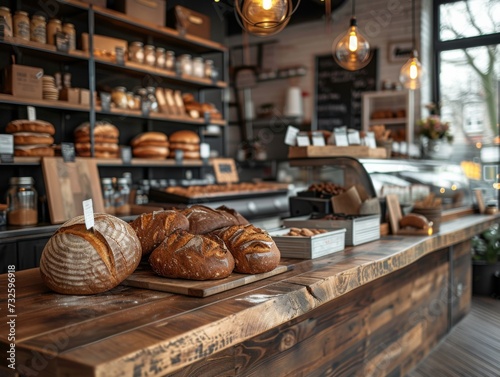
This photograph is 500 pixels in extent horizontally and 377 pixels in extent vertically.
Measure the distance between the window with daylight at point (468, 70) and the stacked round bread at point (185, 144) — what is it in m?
3.23

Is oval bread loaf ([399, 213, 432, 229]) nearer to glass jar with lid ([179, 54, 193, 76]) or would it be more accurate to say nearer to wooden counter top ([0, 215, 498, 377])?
wooden counter top ([0, 215, 498, 377])

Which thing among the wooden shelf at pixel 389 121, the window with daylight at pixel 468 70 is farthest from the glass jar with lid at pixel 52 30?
the window with daylight at pixel 468 70

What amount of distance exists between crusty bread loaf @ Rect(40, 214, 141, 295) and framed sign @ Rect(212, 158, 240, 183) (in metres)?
A: 3.53

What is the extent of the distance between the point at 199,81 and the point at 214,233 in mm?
3264

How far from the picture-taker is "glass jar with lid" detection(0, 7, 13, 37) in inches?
129

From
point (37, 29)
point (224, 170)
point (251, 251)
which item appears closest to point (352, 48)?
point (251, 251)

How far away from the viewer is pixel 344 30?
23.0ft

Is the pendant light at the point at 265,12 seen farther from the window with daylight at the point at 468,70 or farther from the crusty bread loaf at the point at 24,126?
the window with daylight at the point at 468,70

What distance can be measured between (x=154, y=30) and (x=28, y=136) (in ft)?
5.15

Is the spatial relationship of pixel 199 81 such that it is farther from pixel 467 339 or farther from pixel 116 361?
pixel 116 361

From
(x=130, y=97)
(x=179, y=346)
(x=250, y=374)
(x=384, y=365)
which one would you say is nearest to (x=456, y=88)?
(x=130, y=97)

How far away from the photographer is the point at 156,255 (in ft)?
5.15

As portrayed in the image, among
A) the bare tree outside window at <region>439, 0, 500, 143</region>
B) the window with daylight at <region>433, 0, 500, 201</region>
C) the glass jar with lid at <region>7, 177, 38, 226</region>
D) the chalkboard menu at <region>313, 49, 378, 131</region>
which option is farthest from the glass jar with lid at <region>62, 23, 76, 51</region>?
the bare tree outside window at <region>439, 0, 500, 143</region>

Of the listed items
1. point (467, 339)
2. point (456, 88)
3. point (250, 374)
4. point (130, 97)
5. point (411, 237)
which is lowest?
point (467, 339)
